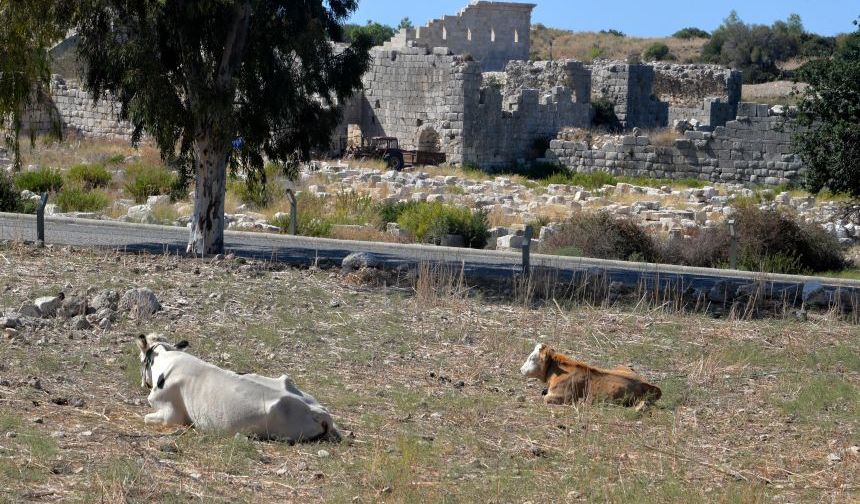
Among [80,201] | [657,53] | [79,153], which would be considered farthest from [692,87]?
[80,201]

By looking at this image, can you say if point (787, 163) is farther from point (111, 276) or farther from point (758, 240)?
point (111, 276)

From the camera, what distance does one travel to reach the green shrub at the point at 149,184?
1072 inches

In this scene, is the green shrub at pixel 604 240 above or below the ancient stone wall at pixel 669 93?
below

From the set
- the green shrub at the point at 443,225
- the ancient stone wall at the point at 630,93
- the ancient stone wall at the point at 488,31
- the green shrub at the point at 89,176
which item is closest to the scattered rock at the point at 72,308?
the green shrub at the point at 443,225

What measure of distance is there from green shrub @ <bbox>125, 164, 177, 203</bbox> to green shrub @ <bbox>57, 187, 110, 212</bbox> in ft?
4.91

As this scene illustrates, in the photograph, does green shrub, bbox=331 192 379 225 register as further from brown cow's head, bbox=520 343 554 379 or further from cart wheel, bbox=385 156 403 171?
brown cow's head, bbox=520 343 554 379

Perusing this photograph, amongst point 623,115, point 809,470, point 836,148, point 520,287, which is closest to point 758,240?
point 836,148

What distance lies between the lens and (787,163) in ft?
107

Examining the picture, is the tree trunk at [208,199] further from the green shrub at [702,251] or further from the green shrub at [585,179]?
the green shrub at [585,179]

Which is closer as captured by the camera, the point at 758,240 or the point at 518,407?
the point at 518,407

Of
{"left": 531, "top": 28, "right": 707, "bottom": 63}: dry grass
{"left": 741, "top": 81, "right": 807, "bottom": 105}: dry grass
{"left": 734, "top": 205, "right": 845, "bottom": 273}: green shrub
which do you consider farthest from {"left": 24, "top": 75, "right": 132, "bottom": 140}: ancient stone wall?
{"left": 531, "top": 28, "right": 707, "bottom": 63}: dry grass

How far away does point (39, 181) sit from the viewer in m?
27.2

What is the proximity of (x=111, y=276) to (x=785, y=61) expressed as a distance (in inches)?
2570

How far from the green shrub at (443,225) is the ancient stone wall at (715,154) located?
13.2 m
